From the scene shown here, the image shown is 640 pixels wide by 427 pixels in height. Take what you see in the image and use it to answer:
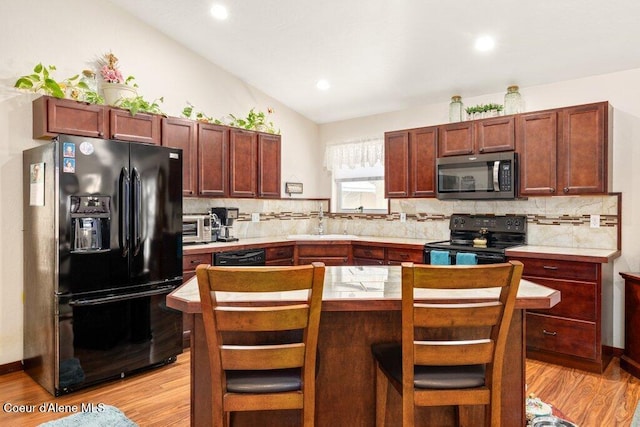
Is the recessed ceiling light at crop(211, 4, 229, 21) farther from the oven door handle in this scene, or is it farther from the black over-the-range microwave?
the oven door handle

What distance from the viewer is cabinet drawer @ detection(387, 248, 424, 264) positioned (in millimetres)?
4145

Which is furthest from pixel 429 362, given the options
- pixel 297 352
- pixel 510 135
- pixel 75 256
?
pixel 510 135

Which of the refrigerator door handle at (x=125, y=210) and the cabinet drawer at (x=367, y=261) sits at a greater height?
the refrigerator door handle at (x=125, y=210)

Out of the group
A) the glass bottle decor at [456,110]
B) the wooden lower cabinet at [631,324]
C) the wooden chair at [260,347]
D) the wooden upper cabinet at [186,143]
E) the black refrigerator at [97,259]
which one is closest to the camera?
the wooden chair at [260,347]

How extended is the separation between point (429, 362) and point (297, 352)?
19.1 inches

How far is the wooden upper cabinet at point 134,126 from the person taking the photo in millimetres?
3342

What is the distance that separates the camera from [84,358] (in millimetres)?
2857

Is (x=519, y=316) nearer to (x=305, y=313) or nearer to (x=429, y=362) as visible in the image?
(x=429, y=362)

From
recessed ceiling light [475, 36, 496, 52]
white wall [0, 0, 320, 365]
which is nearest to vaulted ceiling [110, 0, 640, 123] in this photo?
recessed ceiling light [475, 36, 496, 52]

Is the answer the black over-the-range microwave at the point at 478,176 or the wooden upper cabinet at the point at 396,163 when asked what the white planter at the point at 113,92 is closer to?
the wooden upper cabinet at the point at 396,163

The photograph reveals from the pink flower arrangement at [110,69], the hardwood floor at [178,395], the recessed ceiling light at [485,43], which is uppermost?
the recessed ceiling light at [485,43]

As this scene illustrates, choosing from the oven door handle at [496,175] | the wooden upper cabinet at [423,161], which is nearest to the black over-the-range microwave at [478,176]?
the oven door handle at [496,175]

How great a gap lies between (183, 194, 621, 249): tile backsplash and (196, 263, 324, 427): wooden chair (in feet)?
10.1

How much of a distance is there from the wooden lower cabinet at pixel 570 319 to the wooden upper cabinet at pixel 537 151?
0.72 meters
